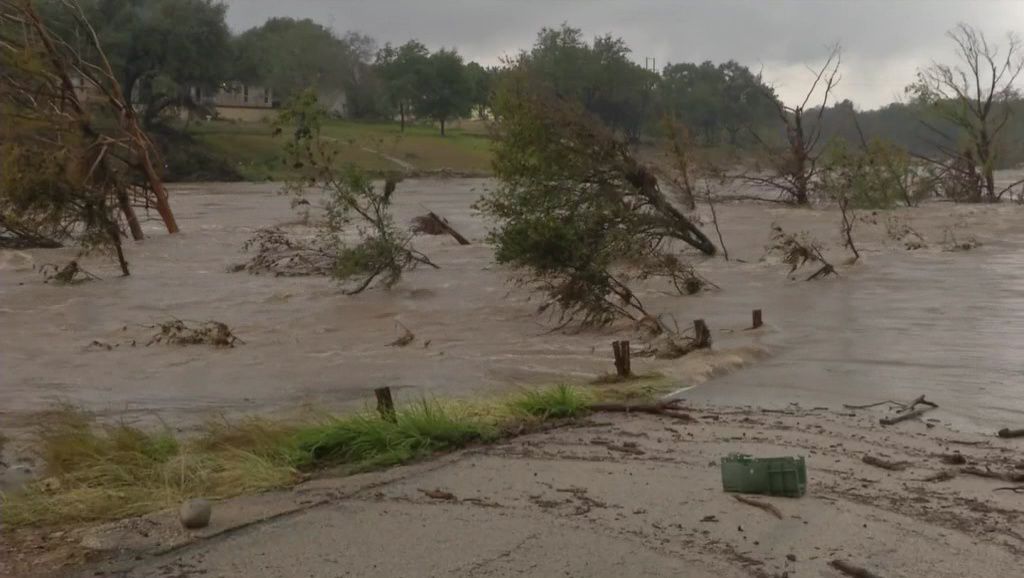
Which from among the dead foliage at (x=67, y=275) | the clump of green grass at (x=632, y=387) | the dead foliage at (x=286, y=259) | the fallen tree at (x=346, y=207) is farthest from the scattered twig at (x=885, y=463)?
the dead foliage at (x=67, y=275)

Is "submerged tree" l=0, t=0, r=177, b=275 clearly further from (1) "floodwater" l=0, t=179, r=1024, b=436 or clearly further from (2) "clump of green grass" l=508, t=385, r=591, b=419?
(2) "clump of green grass" l=508, t=385, r=591, b=419

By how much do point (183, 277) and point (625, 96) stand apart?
5614 centimetres

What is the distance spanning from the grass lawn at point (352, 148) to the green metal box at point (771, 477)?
52460 mm

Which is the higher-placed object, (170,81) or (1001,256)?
(170,81)

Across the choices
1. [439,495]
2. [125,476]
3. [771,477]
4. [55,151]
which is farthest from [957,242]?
[125,476]

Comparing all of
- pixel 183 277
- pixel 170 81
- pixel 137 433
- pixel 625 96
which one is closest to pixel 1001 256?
pixel 183 277

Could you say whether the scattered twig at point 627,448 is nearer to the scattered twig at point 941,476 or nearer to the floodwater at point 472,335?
the scattered twig at point 941,476

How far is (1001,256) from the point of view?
2620 cm

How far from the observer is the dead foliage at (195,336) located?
1694 centimetres

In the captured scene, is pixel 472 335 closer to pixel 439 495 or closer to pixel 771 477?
pixel 439 495

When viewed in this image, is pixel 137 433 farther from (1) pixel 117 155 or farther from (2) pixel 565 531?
(1) pixel 117 155

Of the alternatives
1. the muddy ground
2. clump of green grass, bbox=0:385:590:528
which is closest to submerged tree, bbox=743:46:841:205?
the muddy ground

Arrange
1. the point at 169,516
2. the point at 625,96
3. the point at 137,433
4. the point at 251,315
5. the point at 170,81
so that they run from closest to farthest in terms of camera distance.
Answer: the point at 169,516
the point at 137,433
the point at 251,315
the point at 170,81
the point at 625,96

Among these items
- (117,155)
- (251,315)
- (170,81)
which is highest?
(170,81)
